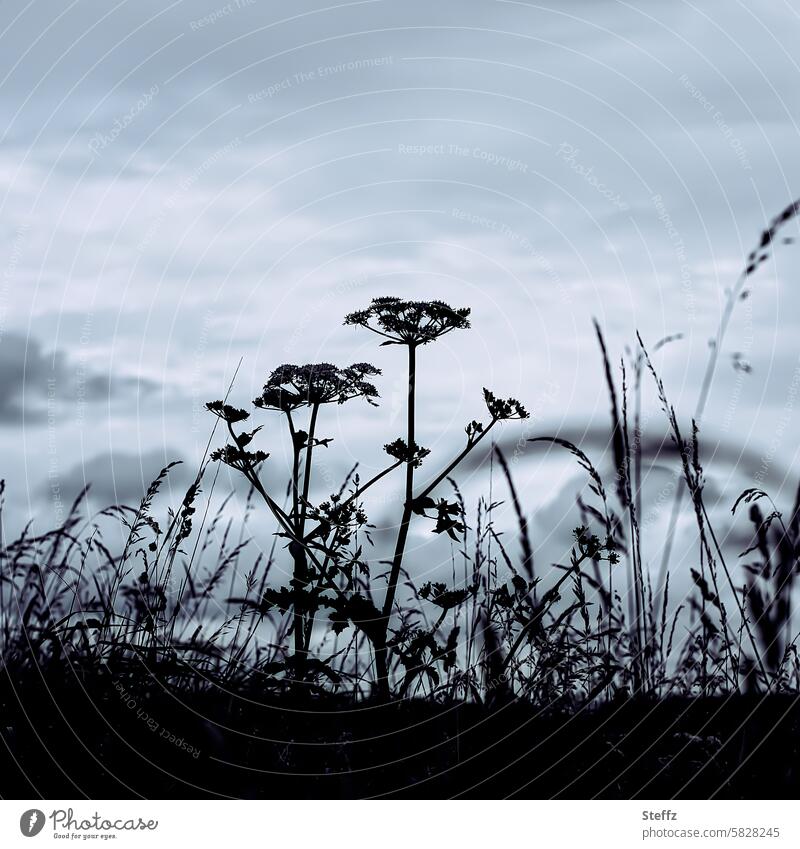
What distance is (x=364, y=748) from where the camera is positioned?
2852mm

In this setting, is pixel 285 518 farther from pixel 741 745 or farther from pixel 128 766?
pixel 741 745

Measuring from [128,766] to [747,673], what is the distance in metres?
2.05

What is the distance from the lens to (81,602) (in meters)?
3.29

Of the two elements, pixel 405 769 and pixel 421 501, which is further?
pixel 421 501

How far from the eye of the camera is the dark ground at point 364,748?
2.72 m

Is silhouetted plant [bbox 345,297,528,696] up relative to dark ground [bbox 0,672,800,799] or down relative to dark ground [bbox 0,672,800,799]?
up

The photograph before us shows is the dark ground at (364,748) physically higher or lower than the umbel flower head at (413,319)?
lower

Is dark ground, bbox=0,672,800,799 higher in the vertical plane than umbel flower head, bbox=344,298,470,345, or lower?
lower

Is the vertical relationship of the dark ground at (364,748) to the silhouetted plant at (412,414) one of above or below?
below

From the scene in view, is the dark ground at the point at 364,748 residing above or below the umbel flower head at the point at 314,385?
below

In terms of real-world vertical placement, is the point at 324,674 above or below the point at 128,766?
above

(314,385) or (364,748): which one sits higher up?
(314,385)

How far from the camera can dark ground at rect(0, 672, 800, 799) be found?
272 centimetres
